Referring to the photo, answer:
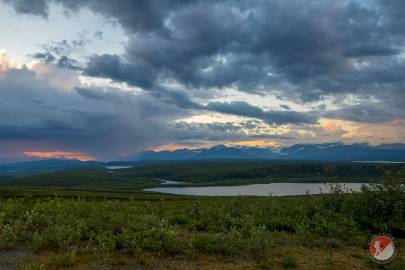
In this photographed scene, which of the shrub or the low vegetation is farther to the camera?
the low vegetation

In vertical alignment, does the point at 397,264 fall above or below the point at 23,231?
below

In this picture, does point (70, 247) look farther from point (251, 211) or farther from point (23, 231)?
point (251, 211)

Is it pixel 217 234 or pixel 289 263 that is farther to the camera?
pixel 217 234

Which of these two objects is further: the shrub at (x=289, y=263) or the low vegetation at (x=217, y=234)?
the low vegetation at (x=217, y=234)

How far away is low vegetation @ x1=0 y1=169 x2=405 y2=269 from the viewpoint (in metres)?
13.4

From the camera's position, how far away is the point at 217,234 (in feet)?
50.8

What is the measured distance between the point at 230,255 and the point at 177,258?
2.09 m

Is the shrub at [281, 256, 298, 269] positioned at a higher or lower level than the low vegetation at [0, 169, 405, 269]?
lower

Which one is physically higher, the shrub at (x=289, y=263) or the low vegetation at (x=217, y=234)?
the low vegetation at (x=217, y=234)

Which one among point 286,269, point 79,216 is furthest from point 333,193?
point 79,216

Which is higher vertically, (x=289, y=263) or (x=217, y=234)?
(x=217, y=234)

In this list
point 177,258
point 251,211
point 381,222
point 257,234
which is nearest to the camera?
point 177,258

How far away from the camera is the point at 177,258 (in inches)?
535

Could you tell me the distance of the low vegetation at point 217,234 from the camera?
13367 mm
